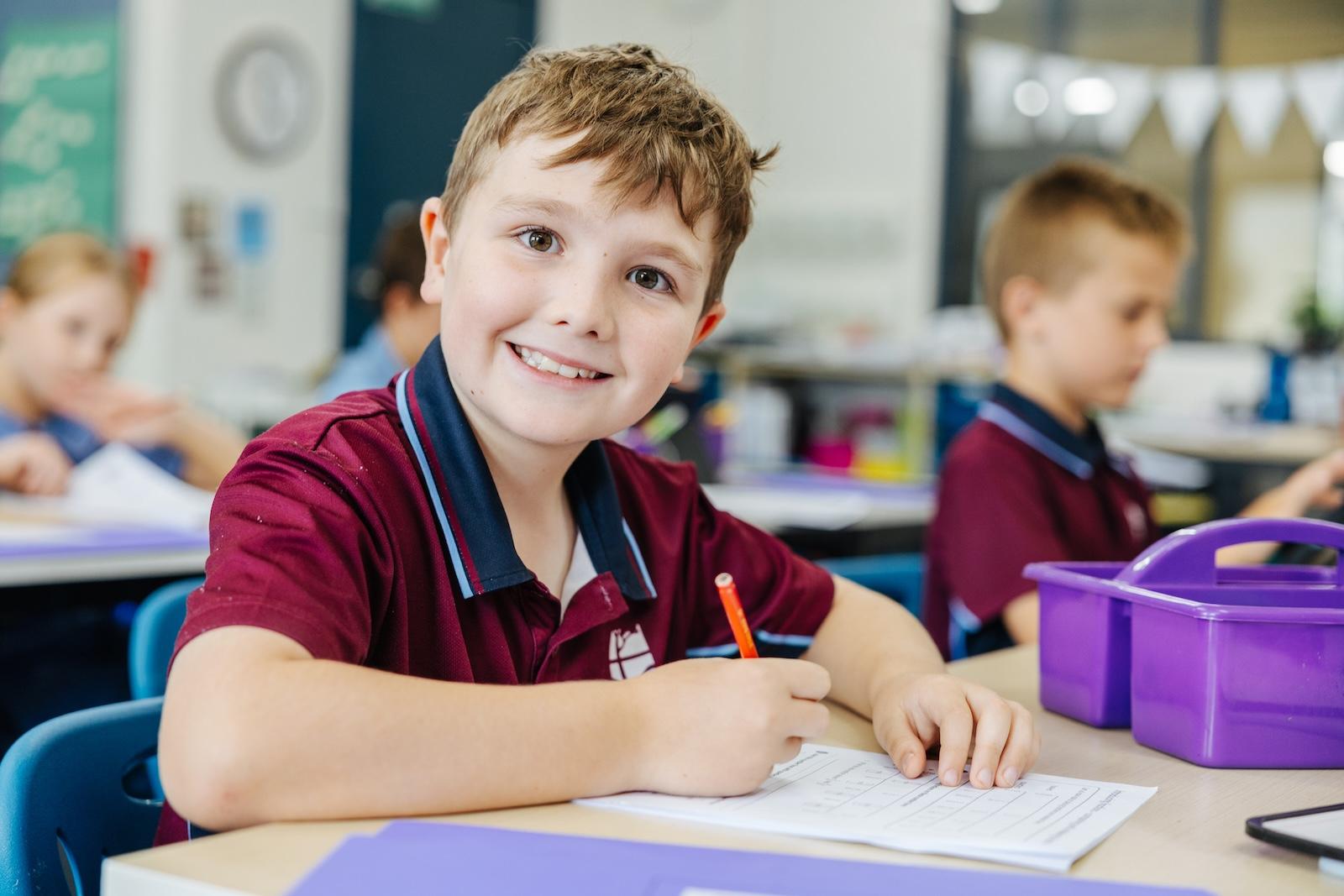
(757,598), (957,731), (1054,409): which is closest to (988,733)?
(957,731)

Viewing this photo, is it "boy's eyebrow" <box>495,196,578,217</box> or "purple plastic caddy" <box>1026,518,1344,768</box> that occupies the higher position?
"boy's eyebrow" <box>495,196,578,217</box>

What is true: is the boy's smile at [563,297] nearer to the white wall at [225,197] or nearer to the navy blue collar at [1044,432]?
the navy blue collar at [1044,432]

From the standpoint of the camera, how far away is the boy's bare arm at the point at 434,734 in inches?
27.0

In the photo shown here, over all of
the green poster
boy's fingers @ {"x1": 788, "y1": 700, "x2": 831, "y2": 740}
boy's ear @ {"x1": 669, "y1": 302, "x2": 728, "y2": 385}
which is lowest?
boy's fingers @ {"x1": 788, "y1": 700, "x2": 831, "y2": 740}

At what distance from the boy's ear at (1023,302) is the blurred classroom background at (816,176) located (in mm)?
1122

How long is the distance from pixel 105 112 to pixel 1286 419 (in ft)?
13.1

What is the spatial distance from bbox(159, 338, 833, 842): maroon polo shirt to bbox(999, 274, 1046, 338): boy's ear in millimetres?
902

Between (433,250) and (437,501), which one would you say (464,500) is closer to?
(437,501)

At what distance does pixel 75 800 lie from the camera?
0.88m

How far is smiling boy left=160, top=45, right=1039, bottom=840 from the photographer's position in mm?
706

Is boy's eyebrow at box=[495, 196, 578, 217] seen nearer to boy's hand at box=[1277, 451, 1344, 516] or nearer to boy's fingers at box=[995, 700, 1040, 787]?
boy's fingers at box=[995, 700, 1040, 787]

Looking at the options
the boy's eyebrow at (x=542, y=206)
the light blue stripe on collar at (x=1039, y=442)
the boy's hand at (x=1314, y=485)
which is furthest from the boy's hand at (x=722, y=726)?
the light blue stripe on collar at (x=1039, y=442)

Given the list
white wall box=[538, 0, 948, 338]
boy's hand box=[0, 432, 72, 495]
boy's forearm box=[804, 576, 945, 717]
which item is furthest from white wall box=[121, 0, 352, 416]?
boy's forearm box=[804, 576, 945, 717]

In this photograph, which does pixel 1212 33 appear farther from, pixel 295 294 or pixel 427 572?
pixel 427 572
